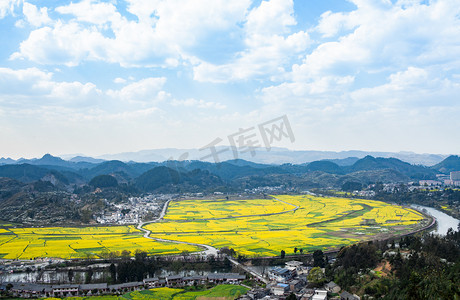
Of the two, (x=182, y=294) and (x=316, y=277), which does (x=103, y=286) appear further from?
(x=316, y=277)

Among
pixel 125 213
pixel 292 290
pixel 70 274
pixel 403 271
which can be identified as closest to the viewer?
pixel 403 271

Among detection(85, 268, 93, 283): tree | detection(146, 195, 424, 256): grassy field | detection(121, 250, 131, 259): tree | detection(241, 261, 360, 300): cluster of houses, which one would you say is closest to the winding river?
detection(146, 195, 424, 256): grassy field

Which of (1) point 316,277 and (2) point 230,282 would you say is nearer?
(1) point 316,277

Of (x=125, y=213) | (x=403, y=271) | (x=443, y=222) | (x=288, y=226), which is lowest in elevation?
(x=443, y=222)

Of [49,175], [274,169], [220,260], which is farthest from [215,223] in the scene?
[274,169]

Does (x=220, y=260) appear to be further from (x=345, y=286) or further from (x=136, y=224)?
(x=136, y=224)

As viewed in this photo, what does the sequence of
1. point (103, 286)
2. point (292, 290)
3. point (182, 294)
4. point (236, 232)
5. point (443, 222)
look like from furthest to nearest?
point (443, 222) < point (236, 232) < point (103, 286) < point (182, 294) < point (292, 290)

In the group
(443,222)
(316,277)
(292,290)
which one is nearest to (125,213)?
(316,277)
